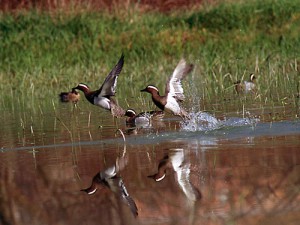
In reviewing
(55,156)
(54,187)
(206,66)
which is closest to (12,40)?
(206,66)

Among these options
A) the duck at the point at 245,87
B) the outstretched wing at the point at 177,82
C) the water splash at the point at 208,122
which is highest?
the outstretched wing at the point at 177,82

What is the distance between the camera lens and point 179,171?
749cm

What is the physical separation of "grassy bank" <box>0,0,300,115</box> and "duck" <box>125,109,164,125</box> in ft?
8.73

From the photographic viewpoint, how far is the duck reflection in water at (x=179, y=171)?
21.6ft

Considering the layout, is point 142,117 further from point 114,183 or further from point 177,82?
point 114,183

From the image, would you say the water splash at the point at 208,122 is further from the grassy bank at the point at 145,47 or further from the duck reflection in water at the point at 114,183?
the grassy bank at the point at 145,47

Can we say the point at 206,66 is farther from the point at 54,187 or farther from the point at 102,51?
the point at 54,187

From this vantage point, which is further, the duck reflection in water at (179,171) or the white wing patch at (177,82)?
the white wing patch at (177,82)

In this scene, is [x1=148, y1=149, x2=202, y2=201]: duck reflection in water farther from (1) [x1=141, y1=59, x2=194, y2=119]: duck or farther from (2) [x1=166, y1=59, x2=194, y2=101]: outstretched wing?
(2) [x1=166, y1=59, x2=194, y2=101]: outstretched wing

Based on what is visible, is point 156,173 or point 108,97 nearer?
point 156,173

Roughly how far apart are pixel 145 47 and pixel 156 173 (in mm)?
11330

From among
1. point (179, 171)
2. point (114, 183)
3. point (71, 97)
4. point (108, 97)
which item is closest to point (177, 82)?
point (108, 97)

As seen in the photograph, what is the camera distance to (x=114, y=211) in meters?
6.24

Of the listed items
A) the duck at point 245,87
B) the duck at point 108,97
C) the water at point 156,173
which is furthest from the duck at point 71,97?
the water at point 156,173
